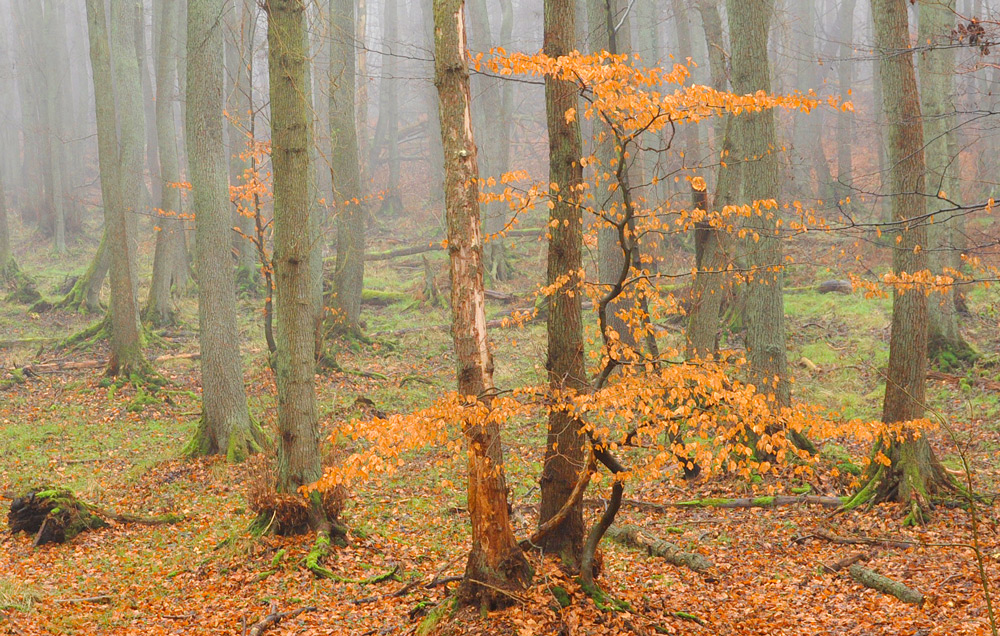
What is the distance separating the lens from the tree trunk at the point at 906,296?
7.32 m

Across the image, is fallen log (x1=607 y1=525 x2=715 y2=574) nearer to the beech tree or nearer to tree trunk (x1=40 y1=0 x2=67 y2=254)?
the beech tree

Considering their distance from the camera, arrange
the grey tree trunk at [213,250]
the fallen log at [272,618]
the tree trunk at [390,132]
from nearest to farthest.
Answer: the fallen log at [272,618] → the grey tree trunk at [213,250] → the tree trunk at [390,132]

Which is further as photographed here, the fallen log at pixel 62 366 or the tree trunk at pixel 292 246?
the fallen log at pixel 62 366

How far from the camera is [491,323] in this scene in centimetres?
1593

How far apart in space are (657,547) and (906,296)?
3.55 meters

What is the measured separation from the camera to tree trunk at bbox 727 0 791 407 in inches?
353

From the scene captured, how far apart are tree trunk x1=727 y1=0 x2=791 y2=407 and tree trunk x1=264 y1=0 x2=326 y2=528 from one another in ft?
17.0

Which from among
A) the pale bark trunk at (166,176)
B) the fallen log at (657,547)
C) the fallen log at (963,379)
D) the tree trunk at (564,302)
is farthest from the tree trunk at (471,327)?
the pale bark trunk at (166,176)

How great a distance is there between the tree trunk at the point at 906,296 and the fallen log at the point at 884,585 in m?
1.37

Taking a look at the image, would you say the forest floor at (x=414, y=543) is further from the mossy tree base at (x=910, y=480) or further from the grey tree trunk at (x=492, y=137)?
the grey tree trunk at (x=492, y=137)

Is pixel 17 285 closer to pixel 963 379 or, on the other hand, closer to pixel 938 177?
pixel 938 177

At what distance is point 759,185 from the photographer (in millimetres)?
9133

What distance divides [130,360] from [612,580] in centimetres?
969

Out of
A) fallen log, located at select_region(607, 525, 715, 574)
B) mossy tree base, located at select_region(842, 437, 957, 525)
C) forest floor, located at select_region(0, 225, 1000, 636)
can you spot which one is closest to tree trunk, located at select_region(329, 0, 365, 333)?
forest floor, located at select_region(0, 225, 1000, 636)
